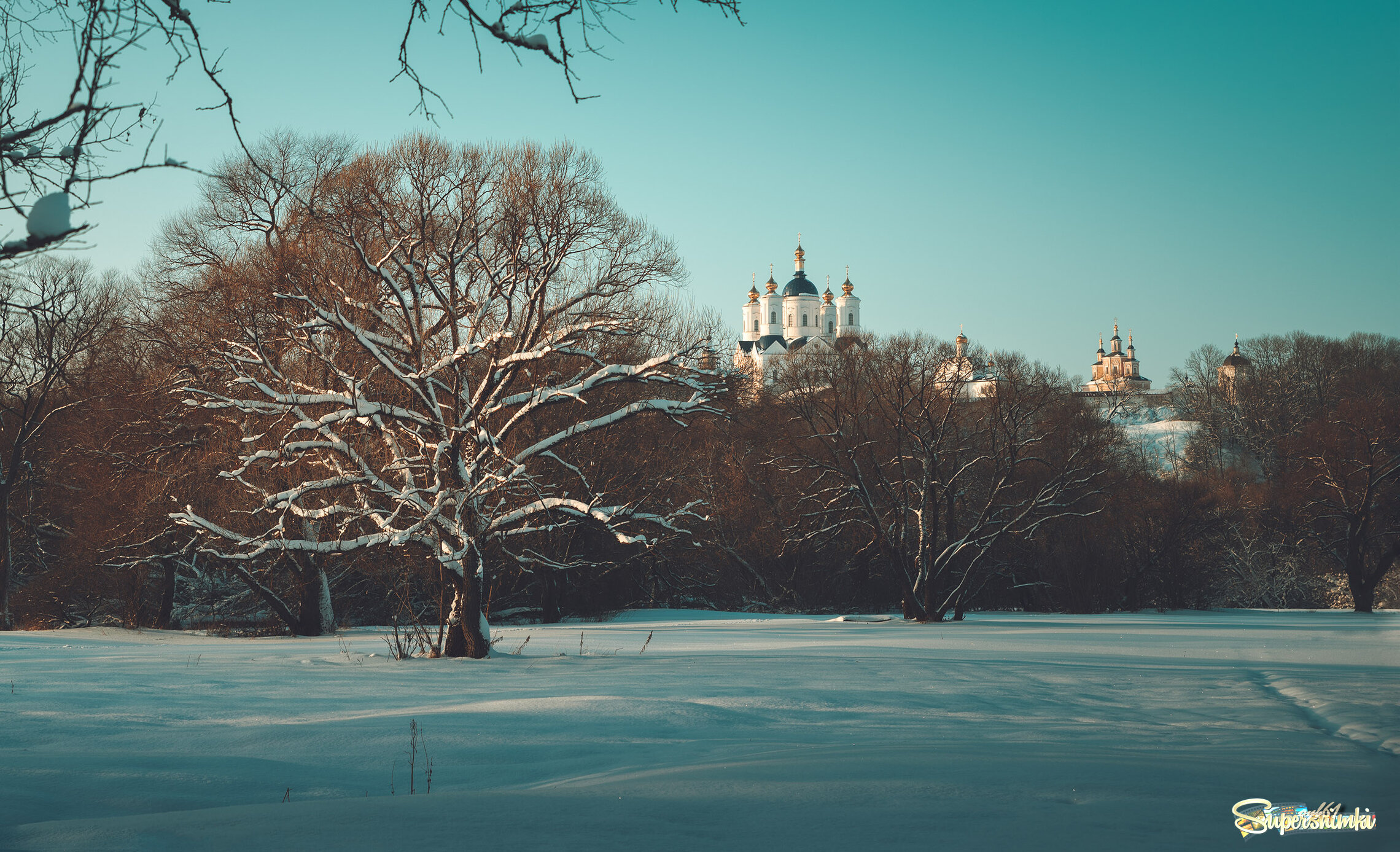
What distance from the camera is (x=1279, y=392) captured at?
56281 millimetres

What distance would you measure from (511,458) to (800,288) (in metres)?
119

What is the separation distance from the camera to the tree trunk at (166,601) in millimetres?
21812

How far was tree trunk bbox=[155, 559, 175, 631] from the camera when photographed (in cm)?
2181

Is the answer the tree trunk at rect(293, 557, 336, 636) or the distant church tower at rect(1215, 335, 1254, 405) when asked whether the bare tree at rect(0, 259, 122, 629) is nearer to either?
the tree trunk at rect(293, 557, 336, 636)

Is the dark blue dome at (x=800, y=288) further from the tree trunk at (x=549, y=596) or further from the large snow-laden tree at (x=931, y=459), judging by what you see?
the tree trunk at (x=549, y=596)

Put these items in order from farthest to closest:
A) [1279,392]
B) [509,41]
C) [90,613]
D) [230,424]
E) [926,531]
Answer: [1279,392], [90,613], [926,531], [230,424], [509,41]

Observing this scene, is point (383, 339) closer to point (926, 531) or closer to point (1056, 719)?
point (1056, 719)

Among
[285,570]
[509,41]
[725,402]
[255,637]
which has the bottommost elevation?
[255,637]

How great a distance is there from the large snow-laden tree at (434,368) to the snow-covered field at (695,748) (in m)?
1.84

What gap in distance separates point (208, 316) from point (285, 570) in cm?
588

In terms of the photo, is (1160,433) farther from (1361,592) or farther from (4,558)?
(4,558)

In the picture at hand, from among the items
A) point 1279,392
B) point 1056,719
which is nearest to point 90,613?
point 1056,719

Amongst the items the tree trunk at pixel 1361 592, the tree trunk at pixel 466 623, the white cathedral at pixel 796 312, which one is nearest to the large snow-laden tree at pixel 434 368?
the tree trunk at pixel 466 623

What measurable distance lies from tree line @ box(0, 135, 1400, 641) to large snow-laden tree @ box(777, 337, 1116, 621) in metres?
0.17
